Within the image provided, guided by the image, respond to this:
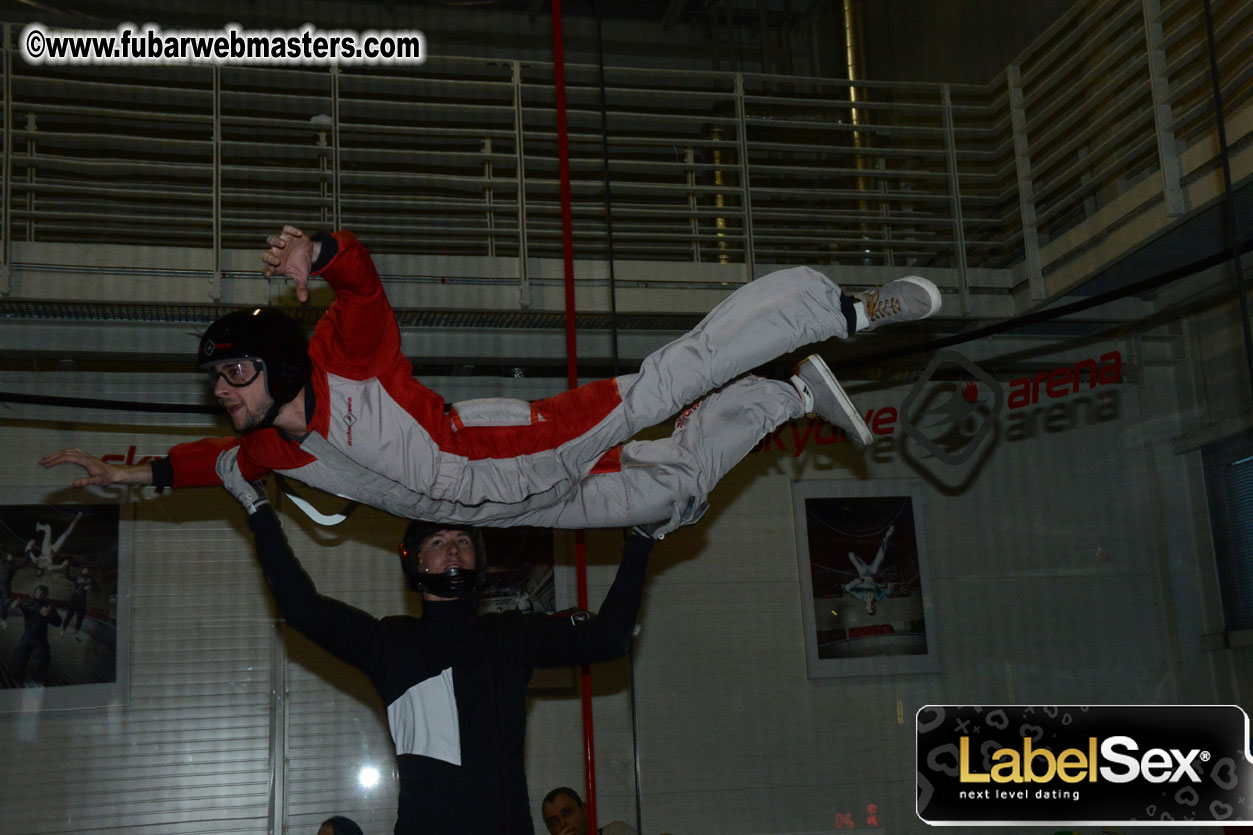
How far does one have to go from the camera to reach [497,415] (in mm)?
2486

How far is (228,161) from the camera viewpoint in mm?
3371

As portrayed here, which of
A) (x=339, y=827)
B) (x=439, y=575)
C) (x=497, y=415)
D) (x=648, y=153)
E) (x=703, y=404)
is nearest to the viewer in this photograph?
(x=497, y=415)

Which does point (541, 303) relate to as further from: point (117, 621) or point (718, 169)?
point (117, 621)

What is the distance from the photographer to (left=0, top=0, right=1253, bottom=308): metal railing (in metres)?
3.21

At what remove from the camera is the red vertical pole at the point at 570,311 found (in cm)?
314

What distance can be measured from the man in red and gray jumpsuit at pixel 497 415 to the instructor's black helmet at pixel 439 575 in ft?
0.66

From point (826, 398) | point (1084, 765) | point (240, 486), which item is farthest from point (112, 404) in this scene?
point (1084, 765)

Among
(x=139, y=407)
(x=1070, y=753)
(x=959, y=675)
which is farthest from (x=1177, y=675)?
(x=139, y=407)

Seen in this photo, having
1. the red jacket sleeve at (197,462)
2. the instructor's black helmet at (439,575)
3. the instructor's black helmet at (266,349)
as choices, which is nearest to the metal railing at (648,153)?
the red jacket sleeve at (197,462)

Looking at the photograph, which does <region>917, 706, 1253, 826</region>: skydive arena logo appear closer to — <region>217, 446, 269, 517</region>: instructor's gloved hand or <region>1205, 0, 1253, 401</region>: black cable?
<region>1205, 0, 1253, 401</region>: black cable

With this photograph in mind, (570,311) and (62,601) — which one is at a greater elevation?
(570,311)

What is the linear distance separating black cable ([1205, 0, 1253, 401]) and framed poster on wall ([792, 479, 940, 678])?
3.54ft

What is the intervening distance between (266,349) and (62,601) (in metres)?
1.41

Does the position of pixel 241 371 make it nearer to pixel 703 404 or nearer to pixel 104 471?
pixel 104 471
